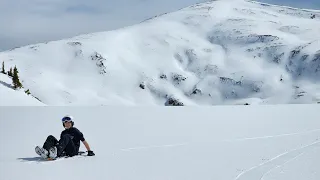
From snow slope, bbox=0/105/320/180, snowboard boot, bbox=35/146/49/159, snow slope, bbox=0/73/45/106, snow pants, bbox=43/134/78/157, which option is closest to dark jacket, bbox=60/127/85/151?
snow pants, bbox=43/134/78/157

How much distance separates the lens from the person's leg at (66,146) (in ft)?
38.9

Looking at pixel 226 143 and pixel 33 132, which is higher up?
pixel 33 132

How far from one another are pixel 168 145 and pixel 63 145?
4.19 m

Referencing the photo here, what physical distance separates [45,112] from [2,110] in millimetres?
2285

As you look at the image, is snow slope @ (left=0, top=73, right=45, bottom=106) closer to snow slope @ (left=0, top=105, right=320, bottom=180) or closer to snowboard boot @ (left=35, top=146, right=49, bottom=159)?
snow slope @ (left=0, top=105, right=320, bottom=180)

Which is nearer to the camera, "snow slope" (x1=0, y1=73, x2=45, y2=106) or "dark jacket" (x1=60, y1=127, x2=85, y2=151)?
"dark jacket" (x1=60, y1=127, x2=85, y2=151)

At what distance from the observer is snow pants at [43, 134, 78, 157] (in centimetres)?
1170

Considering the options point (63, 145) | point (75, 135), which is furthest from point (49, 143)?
point (75, 135)

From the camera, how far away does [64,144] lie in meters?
12.0

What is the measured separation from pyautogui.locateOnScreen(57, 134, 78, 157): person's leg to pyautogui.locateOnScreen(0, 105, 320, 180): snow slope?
42 centimetres

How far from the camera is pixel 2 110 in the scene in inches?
909

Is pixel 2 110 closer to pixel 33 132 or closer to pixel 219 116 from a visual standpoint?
pixel 33 132

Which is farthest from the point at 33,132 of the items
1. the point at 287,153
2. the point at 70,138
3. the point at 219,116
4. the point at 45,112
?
the point at 219,116

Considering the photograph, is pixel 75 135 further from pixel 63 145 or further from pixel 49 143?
pixel 49 143
